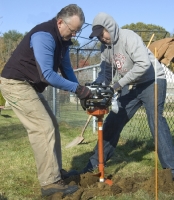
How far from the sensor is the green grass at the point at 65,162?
15.8 feet

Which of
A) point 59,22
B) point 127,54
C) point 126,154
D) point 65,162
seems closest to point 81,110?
point 126,154

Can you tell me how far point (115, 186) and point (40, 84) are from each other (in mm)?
1363

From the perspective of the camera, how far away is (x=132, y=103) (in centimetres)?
536

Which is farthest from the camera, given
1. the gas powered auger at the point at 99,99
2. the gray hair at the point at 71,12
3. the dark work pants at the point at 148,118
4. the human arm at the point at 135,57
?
the dark work pants at the point at 148,118

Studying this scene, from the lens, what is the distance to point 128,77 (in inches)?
190

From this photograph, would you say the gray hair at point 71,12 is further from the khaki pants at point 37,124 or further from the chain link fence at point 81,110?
the chain link fence at point 81,110

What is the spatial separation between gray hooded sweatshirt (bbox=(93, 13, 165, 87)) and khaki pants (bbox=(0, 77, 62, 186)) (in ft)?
3.23

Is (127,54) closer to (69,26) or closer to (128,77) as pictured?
(128,77)

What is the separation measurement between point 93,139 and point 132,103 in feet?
10.0

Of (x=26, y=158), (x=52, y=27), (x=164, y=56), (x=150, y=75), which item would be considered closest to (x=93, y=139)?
(x=26, y=158)

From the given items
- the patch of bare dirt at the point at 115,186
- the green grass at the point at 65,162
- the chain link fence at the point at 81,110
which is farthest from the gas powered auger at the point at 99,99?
the chain link fence at the point at 81,110

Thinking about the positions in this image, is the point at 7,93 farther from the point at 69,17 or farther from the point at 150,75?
the point at 150,75

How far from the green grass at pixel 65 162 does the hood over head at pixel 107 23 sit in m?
1.76

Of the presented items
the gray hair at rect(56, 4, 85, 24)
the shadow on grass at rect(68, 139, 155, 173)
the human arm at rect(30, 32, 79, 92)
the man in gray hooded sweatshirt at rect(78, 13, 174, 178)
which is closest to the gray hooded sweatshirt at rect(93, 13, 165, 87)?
the man in gray hooded sweatshirt at rect(78, 13, 174, 178)
